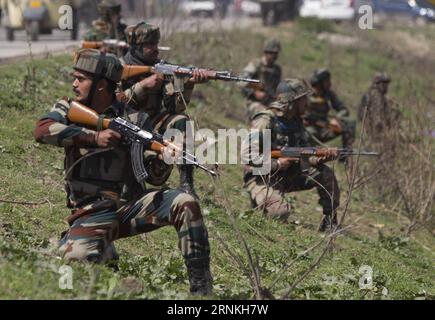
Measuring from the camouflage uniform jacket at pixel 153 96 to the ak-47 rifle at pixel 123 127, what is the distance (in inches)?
106

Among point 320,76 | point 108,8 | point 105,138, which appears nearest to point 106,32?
point 108,8

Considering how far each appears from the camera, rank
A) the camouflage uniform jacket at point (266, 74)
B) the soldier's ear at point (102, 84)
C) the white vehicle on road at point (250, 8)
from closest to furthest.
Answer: the soldier's ear at point (102, 84), the camouflage uniform jacket at point (266, 74), the white vehicle on road at point (250, 8)

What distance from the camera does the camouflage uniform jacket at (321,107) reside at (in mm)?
13172

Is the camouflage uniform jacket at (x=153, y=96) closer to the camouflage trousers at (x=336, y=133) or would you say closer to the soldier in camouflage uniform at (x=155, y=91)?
the soldier in camouflage uniform at (x=155, y=91)

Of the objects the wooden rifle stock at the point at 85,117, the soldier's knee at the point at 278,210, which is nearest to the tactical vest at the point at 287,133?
the soldier's knee at the point at 278,210

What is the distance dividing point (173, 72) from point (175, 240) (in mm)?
1560

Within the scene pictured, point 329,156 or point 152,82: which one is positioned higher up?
point 152,82

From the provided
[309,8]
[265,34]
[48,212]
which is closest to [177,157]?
[48,212]

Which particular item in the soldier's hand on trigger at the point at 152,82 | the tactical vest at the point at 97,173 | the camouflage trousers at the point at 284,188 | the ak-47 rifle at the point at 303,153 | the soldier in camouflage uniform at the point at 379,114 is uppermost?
the soldier's hand on trigger at the point at 152,82

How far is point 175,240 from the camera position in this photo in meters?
8.03

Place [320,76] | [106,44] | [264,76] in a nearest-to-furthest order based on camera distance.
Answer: [106,44]
[320,76]
[264,76]

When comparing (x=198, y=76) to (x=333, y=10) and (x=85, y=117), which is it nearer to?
(x=85, y=117)

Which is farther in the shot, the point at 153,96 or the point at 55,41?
the point at 55,41

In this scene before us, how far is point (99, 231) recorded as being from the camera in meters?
5.86
